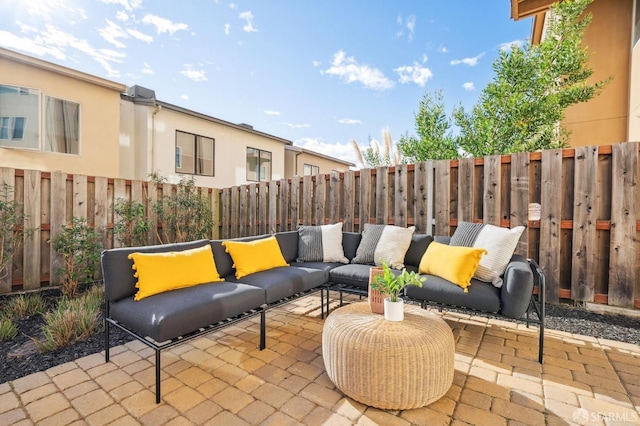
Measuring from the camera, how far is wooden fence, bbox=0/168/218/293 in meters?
3.83

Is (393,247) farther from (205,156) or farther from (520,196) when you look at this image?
(205,156)

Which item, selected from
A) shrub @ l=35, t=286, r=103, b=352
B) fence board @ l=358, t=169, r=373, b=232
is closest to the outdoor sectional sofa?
shrub @ l=35, t=286, r=103, b=352

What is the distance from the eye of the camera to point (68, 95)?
625 centimetres

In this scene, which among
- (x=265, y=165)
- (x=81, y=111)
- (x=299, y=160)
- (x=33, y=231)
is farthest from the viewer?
(x=299, y=160)

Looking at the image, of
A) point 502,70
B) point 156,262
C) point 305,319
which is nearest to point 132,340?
point 156,262

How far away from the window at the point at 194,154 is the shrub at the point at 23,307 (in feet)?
17.2

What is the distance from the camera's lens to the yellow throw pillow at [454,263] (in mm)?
2676

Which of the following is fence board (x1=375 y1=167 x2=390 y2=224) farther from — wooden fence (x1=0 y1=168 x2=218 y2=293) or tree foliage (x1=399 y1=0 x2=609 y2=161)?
wooden fence (x1=0 y1=168 x2=218 y2=293)

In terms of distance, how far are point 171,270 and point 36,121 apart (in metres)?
6.03

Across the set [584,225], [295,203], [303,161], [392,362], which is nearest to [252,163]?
[303,161]

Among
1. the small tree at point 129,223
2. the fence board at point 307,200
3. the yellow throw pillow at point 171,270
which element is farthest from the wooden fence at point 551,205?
the small tree at point 129,223

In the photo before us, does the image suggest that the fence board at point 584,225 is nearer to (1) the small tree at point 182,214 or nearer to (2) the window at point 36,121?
(1) the small tree at point 182,214

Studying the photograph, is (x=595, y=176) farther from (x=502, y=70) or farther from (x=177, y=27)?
(x=177, y=27)

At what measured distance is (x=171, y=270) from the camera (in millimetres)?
2459
